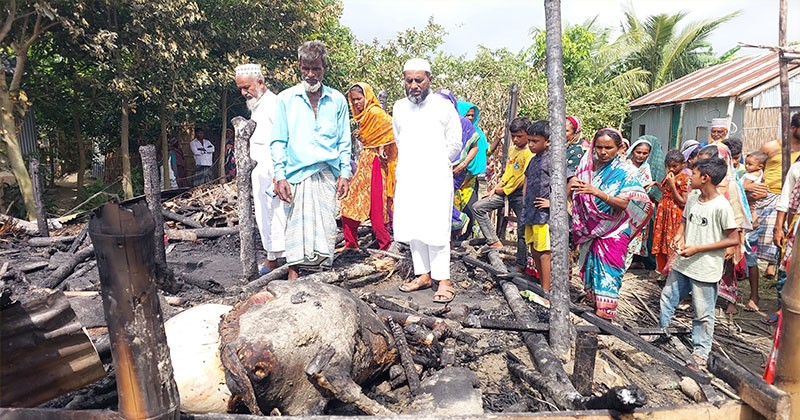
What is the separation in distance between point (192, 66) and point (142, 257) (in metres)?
12.5

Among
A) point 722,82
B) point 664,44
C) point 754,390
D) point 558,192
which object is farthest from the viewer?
point 664,44

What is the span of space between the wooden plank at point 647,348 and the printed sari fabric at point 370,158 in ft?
10.0

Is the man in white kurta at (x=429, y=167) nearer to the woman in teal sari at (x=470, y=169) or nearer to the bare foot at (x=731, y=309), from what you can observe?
the woman in teal sari at (x=470, y=169)

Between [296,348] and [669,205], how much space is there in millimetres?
5431

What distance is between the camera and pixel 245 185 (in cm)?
491

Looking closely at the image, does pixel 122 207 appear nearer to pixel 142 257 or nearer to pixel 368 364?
pixel 142 257

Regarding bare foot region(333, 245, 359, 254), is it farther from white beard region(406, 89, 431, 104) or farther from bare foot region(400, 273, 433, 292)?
white beard region(406, 89, 431, 104)

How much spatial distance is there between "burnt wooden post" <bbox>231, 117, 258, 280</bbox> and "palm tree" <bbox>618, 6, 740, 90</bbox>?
2005 centimetres

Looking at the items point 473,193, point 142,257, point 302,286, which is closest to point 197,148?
point 473,193

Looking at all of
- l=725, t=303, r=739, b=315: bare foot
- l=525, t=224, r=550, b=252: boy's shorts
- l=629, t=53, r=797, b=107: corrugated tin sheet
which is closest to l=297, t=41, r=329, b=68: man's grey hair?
l=525, t=224, r=550, b=252: boy's shorts

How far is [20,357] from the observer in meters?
2.14

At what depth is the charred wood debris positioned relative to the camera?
2.82 m

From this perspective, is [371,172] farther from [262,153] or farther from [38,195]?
[38,195]

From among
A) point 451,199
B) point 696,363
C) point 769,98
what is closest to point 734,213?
point 696,363
